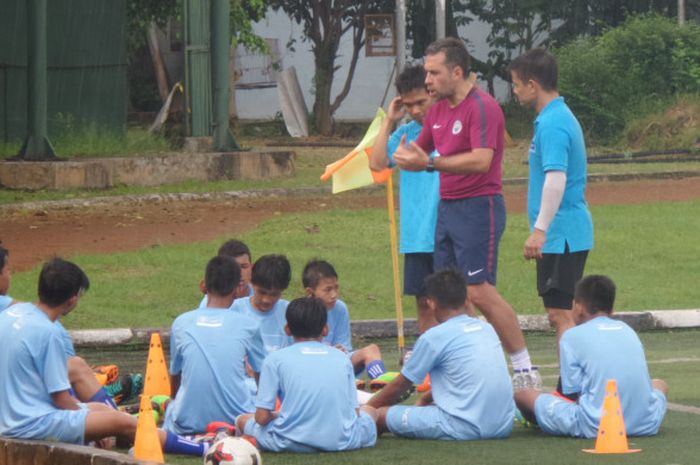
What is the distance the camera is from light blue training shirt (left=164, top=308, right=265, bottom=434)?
8156 mm

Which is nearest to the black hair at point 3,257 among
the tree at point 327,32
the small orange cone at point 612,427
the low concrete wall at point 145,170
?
the small orange cone at point 612,427

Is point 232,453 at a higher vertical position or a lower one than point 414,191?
lower

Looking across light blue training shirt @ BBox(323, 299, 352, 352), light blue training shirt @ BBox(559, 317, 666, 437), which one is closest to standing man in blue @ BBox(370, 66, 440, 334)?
light blue training shirt @ BBox(323, 299, 352, 352)

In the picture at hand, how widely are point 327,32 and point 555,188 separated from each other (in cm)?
2764

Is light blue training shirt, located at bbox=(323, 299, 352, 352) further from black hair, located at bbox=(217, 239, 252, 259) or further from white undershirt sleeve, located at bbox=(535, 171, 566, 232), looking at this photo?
white undershirt sleeve, located at bbox=(535, 171, 566, 232)

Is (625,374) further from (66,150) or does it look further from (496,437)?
(66,150)

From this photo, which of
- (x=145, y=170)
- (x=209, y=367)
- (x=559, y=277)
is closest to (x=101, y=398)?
(x=209, y=367)

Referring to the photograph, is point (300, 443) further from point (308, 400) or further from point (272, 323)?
point (272, 323)

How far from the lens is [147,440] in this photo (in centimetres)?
743

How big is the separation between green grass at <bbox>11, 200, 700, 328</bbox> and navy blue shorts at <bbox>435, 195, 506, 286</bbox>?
4.19m

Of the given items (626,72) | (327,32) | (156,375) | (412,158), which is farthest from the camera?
(327,32)

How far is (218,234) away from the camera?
17.4 metres

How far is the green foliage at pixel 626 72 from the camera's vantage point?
104 feet

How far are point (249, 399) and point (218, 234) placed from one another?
9.05 m
